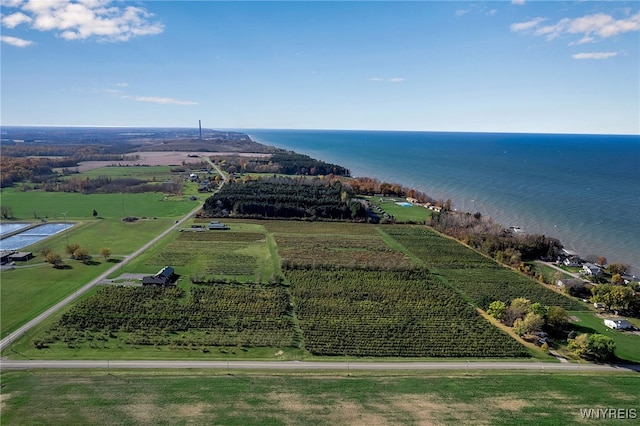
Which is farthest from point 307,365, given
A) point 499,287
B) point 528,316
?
point 499,287

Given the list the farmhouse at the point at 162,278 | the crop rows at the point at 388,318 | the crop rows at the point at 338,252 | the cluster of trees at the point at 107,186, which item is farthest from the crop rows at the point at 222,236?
the cluster of trees at the point at 107,186

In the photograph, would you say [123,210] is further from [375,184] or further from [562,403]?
[562,403]

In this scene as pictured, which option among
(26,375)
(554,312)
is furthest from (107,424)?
(554,312)

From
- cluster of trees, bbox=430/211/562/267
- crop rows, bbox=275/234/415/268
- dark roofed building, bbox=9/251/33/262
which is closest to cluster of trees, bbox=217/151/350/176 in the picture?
cluster of trees, bbox=430/211/562/267

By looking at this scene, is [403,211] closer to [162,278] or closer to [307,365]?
[162,278]

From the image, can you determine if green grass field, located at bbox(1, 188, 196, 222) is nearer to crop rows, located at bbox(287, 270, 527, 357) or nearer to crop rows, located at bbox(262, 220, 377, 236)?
crop rows, located at bbox(262, 220, 377, 236)
